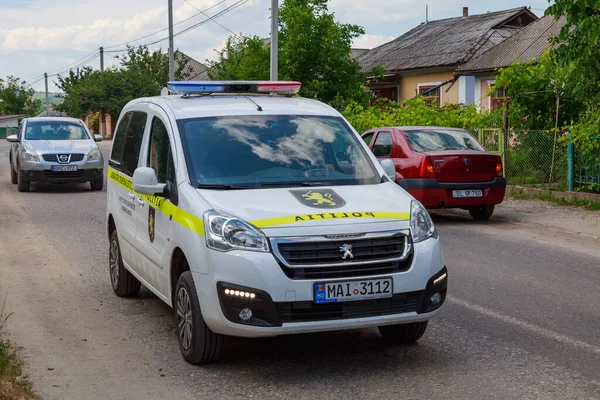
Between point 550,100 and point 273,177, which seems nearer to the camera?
point 273,177

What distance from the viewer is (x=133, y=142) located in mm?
8016

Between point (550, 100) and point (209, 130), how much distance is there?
15.2 m

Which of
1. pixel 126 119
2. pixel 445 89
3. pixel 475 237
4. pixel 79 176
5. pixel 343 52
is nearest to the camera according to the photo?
pixel 126 119

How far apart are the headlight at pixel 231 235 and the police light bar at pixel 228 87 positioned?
2.06 meters

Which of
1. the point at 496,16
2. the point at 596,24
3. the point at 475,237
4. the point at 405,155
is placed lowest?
the point at 475,237

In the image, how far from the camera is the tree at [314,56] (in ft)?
96.3

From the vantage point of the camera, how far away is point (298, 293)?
559 centimetres

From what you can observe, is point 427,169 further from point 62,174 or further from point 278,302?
point 62,174

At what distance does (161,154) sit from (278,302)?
6.58 ft

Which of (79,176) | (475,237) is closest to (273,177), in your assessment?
(475,237)

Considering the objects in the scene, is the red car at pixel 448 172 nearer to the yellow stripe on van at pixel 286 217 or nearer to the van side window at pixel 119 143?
the van side window at pixel 119 143

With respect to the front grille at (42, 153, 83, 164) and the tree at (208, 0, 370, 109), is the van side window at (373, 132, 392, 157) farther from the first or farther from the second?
the tree at (208, 0, 370, 109)

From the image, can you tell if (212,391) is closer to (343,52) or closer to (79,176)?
(79,176)

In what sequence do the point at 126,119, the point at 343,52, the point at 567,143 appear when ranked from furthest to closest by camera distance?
the point at 343,52
the point at 567,143
the point at 126,119
